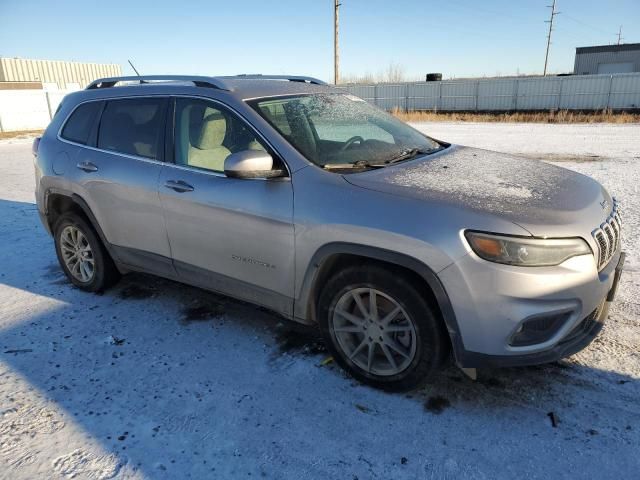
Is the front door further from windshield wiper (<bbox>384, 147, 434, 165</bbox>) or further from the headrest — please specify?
windshield wiper (<bbox>384, 147, 434, 165</bbox>)

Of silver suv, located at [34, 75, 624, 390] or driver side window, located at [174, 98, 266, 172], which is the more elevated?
driver side window, located at [174, 98, 266, 172]

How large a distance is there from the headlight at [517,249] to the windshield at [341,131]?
40.7 inches

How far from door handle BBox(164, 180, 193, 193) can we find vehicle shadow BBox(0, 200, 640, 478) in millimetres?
1104

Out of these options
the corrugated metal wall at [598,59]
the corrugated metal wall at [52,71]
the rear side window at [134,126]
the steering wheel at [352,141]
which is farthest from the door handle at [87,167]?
the corrugated metal wall at [598,59]

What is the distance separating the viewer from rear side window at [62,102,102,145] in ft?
14.2

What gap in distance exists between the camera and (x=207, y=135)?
141 inches

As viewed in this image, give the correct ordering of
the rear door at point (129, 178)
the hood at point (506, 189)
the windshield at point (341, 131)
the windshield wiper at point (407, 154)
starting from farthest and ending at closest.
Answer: the rear door at point (129, 178) → the windshield wiper at point (407, 154) → the windshield at point (341, 131) → the hood at point (506, 189)

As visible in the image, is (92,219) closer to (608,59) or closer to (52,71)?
(52,71)

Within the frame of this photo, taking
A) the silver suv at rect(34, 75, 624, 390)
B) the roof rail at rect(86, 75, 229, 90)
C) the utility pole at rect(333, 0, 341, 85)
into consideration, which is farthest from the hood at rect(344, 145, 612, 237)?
the utility pole at rect(333, 0, 341, 85)

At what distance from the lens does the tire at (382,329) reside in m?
2.70

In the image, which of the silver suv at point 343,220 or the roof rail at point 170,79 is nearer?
the silver suv at point 343,220

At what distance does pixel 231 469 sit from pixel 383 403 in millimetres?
949

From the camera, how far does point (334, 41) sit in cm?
2938

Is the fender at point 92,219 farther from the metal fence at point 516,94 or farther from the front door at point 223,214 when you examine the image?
the metal fence at point 516,94
